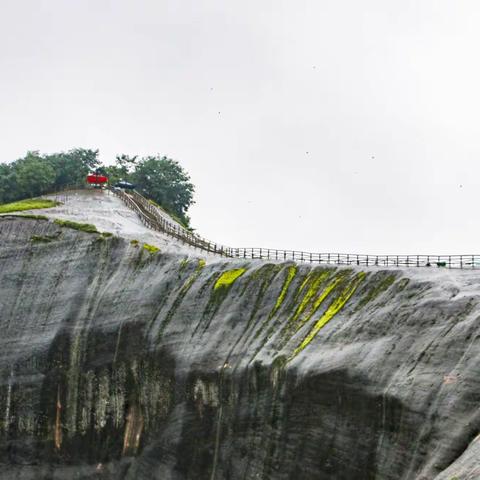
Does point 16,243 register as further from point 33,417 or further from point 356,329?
point 356,329

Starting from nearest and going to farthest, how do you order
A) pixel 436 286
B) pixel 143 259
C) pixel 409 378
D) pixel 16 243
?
pixel 409 378 < pixel 436 286 < pixel 143 259 < pixel 16 243

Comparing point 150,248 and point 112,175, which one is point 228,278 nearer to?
point 150,248

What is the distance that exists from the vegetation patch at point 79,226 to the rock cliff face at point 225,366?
658 mm

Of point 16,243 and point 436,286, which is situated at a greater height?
point 16,243

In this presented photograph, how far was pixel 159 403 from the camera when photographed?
5216cm

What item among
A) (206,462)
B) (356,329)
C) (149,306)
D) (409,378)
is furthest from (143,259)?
(409,378)

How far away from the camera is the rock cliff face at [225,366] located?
1458 inches

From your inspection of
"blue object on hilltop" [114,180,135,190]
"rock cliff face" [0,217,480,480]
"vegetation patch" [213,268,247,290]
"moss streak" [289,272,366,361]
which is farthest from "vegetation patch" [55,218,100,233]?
"blue object on hilltop" [114,180,135,190]

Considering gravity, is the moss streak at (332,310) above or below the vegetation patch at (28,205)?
below

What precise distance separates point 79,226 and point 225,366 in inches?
933

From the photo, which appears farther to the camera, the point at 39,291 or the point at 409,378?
the point at 39,291

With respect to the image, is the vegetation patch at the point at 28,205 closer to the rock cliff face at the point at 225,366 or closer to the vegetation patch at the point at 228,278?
the rock cliff face at the point at 225,366

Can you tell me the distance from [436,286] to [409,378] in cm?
693

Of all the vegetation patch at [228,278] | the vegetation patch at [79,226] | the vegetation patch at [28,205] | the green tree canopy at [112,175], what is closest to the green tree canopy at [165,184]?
the green tree canopy at [112,175]
